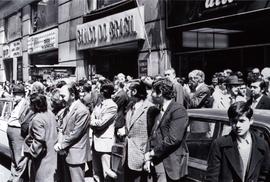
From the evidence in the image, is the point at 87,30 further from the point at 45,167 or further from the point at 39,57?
the point at 45,167

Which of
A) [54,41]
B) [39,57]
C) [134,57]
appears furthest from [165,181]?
[39,57]

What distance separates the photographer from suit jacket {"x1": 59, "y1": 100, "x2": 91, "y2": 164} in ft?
18.5

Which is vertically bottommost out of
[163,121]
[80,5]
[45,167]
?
[45,167]

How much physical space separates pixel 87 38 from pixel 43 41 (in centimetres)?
571

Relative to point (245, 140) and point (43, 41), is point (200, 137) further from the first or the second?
point (43, 41)

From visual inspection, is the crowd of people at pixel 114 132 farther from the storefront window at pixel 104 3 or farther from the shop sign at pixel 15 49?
the shop sign at pixel 15 49

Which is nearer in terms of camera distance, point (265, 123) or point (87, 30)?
point (265, 123)

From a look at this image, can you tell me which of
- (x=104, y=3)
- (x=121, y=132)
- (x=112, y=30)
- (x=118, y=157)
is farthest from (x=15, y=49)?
(x=118, y=157)

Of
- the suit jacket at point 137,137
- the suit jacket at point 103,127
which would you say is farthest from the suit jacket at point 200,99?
the suit jacket at point 137,137

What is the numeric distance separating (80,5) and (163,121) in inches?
542

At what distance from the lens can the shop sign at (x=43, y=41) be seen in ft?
65.7

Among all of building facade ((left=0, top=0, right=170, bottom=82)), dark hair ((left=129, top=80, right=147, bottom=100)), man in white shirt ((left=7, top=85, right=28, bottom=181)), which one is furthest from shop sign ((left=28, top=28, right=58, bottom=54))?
dark hair ((left=129, top=80, right=147, bottom=100))

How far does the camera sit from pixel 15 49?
84.7 feet

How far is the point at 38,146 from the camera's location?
218 inches
